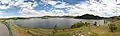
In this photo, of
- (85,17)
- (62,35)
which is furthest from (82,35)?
(85,17)

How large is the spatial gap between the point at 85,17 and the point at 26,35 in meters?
63.0

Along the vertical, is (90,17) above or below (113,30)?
below

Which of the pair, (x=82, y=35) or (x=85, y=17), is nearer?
(x=82, y=35)

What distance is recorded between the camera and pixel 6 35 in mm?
28797

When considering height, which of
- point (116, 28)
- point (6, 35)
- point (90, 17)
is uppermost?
point (6, 35)

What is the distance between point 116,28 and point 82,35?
9701 millimetres

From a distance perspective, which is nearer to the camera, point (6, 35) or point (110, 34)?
point (6, 35)

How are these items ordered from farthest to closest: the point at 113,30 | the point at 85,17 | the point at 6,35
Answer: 1. the point at 85,17
2. the point at 113,30
3. the point at 6,35

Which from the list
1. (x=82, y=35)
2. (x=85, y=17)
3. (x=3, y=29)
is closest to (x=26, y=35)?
(x=3, y=29)

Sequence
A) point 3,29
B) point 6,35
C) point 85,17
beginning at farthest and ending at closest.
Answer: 1. point 85,17
2. point 3,29
3. point 6,35

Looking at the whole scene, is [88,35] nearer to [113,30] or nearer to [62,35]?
[62,35]

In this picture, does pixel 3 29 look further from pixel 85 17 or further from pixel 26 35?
pixel 85 17

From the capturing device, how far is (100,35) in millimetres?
31547

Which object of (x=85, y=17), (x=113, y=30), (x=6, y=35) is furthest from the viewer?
(x=85, y=17)
